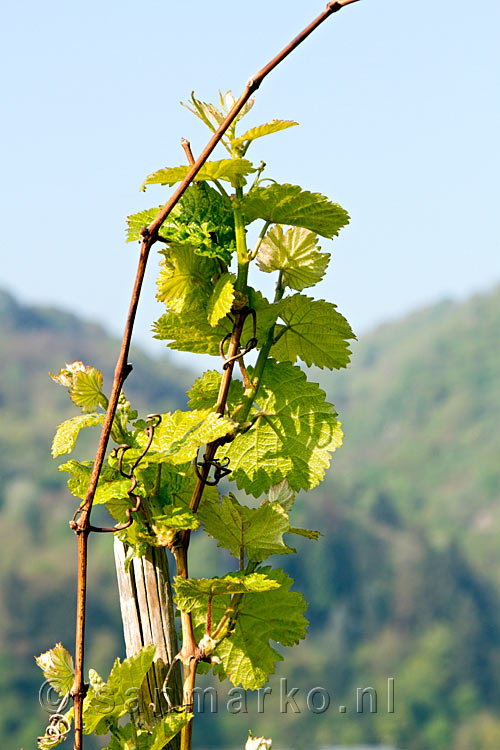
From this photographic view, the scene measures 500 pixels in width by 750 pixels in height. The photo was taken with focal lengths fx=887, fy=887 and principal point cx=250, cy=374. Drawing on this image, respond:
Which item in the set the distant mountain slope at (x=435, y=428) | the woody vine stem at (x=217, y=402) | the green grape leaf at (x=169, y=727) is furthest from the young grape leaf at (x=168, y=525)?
the distant mountain slope at (x=435, y=428)

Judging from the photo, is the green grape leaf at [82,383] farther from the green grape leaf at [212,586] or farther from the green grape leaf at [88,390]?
the green grape leaf at [212,586]

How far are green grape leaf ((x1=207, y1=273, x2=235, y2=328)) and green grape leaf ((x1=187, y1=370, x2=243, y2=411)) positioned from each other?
0.07 m

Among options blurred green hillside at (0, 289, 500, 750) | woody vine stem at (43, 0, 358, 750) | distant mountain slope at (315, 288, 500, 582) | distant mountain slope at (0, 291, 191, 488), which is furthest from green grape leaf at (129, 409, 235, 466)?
distant mountain slope at (315, 288, 500, 582)

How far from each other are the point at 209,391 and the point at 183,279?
0.33 ft

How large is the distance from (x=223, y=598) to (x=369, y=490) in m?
39.2

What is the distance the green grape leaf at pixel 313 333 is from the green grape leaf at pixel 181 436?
0.35ft

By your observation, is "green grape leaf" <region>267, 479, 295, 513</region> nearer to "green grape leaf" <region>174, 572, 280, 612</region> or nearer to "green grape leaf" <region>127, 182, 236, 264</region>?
"green grape leaf" <region>174, 572, 280, 612</region>

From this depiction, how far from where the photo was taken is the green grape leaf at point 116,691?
2.21ft

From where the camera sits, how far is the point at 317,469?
0.71 metres

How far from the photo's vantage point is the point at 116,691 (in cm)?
69

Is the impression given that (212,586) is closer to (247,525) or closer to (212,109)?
(247,525)

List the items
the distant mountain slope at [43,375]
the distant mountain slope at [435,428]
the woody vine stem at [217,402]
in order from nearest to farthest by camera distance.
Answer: the woody vine stem at [217,402]
the distant mountain slope at [43,375]
the distant mountain slope at [435,428]

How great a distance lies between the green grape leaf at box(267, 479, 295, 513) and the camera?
2.30ft

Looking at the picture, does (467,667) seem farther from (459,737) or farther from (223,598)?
(223,598)
